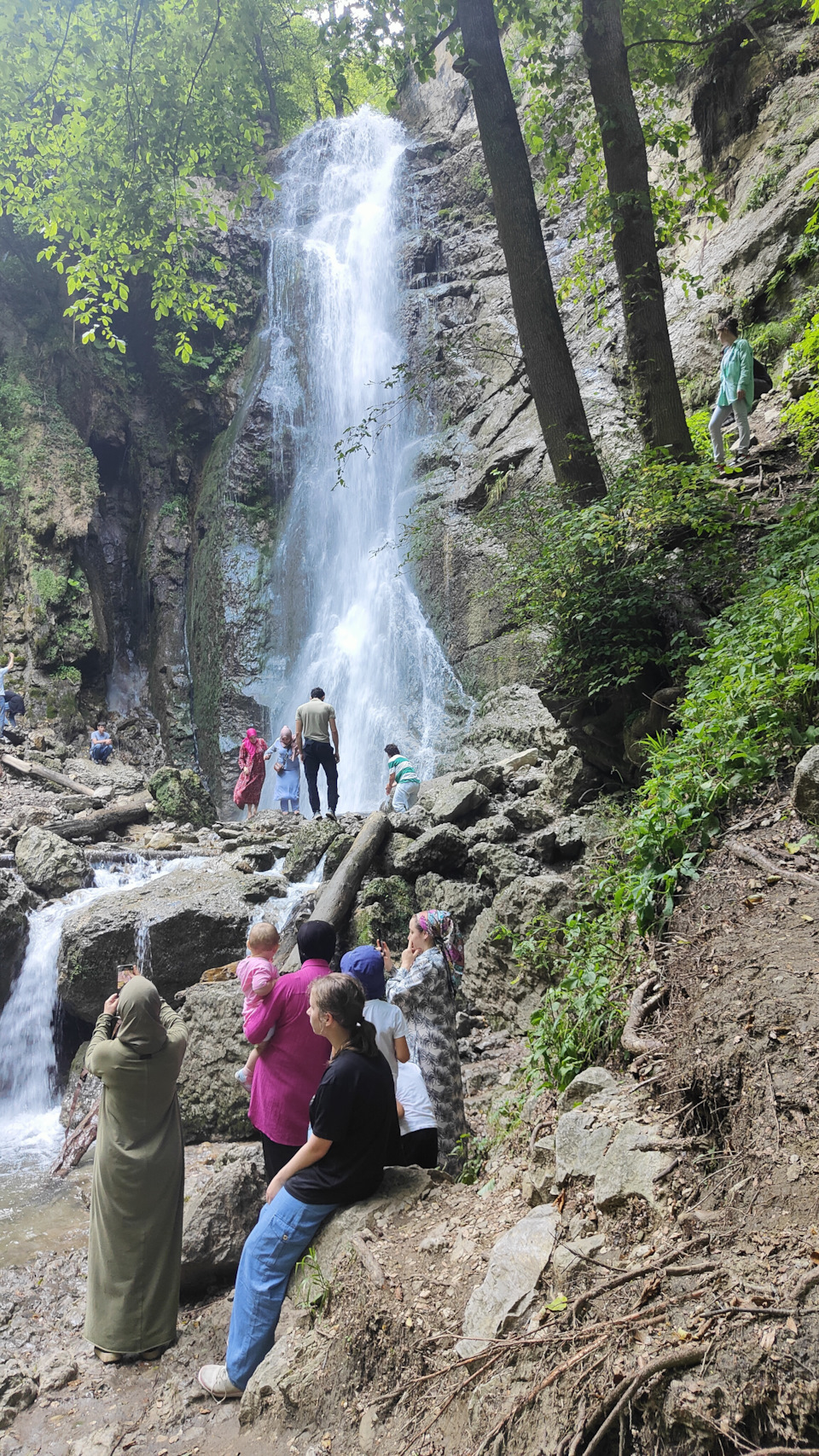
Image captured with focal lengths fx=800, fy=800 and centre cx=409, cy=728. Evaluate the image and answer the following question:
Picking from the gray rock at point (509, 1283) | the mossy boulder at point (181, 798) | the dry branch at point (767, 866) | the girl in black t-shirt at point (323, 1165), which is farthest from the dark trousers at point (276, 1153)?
the mossy boulder at point (181, 798)

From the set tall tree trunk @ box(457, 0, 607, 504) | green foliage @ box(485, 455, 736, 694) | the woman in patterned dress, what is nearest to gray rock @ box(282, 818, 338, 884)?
green foliage @ box(485, 455, 736, 694)

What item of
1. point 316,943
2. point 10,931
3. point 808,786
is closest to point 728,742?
point 808,786

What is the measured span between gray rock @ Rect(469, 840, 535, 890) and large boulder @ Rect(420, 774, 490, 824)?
0.70 metres

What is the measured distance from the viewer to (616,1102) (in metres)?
2.79

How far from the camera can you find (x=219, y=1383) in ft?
11.0

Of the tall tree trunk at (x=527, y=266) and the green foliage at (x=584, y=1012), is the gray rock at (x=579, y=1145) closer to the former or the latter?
the green foliage at (x=584, y=1012)

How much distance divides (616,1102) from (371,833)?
235 inches

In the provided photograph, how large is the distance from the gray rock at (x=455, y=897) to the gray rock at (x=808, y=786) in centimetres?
423

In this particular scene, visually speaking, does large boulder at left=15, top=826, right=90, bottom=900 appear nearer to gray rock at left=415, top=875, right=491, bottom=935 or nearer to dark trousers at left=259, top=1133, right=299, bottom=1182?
gray rock at left=415, top=875, right=491, bottom=935

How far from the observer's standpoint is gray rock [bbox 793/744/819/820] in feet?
10.5

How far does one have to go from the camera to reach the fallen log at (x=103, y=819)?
12.2 metres

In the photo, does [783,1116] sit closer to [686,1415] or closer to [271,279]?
[686,1415]

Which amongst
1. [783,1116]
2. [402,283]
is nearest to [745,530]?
[783,1116]

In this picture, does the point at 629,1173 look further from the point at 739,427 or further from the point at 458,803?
the point at 739,427
